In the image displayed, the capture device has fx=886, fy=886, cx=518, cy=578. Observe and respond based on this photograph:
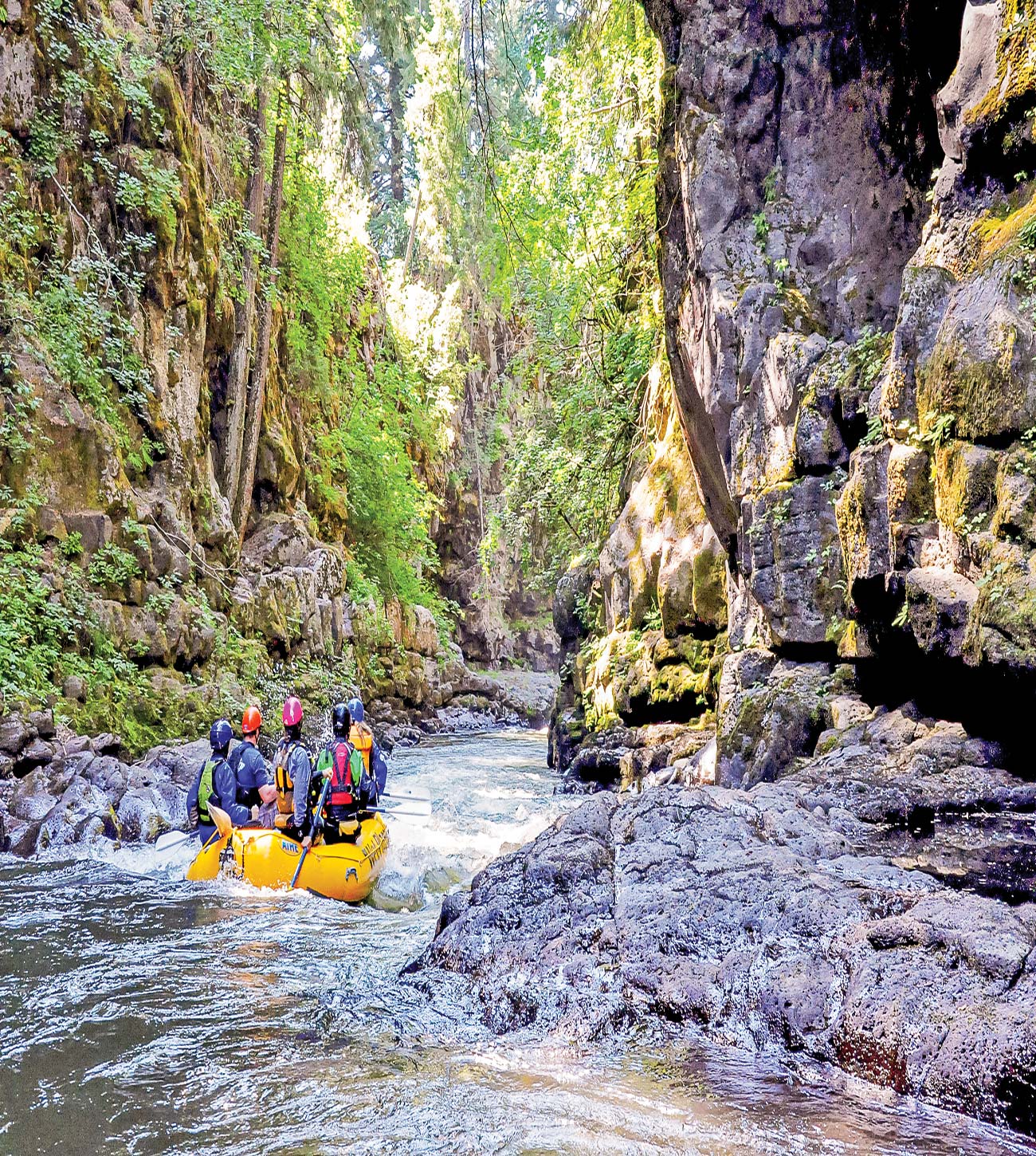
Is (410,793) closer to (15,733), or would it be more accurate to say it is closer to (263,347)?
(15,733)

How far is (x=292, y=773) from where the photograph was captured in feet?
27.9

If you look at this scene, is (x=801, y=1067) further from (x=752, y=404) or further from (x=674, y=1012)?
(x=752, y=404)

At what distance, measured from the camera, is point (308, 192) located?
21375 mm

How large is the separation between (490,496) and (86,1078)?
30.1 m

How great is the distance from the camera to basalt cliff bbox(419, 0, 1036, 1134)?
3867 millimetres

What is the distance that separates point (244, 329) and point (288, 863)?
1312cm

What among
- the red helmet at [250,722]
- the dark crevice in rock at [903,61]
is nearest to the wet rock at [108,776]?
the red helmet at [250,722]

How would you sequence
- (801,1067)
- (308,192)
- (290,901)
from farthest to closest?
(308,192) → (290,901) → (801,1067)

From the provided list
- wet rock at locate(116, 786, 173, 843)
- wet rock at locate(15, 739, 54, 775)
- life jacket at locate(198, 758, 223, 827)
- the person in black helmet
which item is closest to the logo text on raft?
the person in black helmet

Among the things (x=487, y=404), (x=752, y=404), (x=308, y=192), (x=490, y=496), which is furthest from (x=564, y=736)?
(x=487, y=404)

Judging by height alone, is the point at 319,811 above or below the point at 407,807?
above

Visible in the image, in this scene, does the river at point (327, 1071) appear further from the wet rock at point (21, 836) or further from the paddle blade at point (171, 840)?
the wet rock at point (21, 836)

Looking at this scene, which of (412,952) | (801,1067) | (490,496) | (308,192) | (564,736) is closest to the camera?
(801,1067)

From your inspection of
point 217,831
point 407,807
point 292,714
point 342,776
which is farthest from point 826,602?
point 217,831
